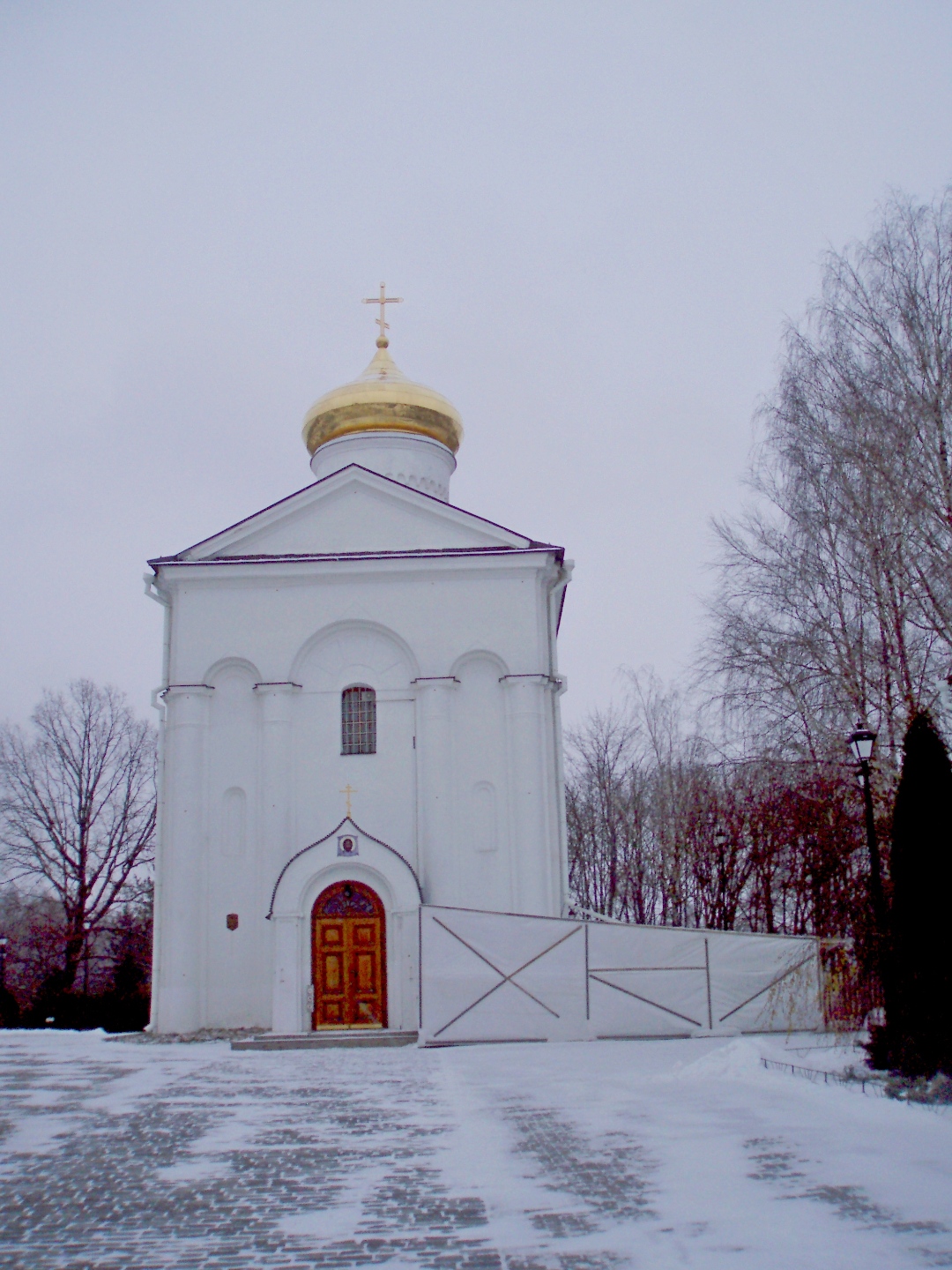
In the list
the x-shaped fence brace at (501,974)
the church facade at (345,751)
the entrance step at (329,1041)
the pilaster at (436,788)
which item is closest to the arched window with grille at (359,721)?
the church facade at (345,751)

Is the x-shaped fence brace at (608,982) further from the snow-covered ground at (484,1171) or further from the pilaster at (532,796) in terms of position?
the snow-covered ground at (484,1171)

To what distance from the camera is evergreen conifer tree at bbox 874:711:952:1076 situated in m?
8.54

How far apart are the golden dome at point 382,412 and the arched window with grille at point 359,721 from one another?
616 centimetres

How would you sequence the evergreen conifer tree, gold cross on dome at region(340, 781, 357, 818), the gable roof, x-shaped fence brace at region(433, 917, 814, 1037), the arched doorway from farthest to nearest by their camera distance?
the gable roof < gold cross on dome at region(340, 781, 357, 818) < the arched doorway < x-shaped fence brace at region(433, 917, 814, 1037) < the evergreen conifer tree

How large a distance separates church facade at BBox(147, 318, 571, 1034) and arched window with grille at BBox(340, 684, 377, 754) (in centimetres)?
3

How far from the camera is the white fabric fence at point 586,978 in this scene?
14500mm

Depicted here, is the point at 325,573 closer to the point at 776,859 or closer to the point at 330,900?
the point at 330,900

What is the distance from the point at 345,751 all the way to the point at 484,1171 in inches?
427

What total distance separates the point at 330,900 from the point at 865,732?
8.43 meters

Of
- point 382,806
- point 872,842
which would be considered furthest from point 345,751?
point 872,842

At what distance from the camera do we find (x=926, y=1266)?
4.80m

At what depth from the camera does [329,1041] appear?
14906 mm

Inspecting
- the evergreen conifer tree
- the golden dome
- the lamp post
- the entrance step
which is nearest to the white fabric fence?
the entrance step

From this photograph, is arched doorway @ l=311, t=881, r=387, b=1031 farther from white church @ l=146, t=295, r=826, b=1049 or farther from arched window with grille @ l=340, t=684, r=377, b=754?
arched window with grille @ l=340, t=684, r=377, b=754
